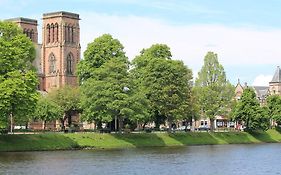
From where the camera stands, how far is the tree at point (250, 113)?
456ft

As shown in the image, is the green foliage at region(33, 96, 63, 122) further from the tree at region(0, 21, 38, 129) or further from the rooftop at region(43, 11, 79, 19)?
the rooftop at region(43, 11, 79, 19)

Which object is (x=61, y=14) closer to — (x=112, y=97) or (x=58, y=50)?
(x=58, y=50)

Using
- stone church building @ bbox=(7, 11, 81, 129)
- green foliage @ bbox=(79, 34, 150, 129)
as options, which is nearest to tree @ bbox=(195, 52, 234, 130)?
green foliage @ bbox=(79, 34, 150, 129)

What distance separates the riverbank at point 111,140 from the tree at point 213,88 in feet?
16.8

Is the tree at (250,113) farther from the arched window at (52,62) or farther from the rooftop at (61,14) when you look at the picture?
the rooftop at (61,14)

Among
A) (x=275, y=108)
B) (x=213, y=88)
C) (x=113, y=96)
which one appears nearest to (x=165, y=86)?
(x=113, y=96)

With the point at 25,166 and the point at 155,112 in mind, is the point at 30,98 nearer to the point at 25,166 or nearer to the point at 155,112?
the point at 25,166

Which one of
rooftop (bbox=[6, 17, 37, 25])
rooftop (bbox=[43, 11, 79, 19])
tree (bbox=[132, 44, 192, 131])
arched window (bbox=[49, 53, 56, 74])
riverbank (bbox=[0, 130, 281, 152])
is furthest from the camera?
rooftop (bbox=[6, 17, 37, 25])

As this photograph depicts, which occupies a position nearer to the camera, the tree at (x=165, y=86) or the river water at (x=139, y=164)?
the river water at (x=139, y=164)

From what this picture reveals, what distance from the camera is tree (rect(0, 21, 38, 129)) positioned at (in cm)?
8688

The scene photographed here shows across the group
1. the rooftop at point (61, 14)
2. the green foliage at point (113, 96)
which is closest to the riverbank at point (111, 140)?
the green foliage at point (113, 96)

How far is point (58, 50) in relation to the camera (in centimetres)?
17750

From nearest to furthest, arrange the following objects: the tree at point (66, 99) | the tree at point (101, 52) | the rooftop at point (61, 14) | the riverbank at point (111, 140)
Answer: the riverbank at point (111, 140), the tree at point (101, 52), the tree at point (66, 99), the rooftop at point (61, 14)

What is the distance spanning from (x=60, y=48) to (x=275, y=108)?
58039 mm
